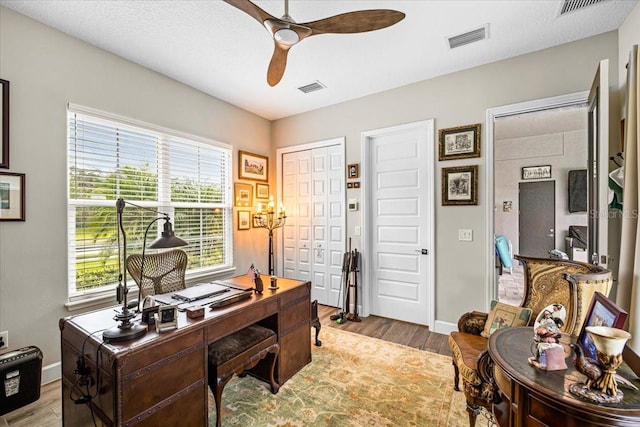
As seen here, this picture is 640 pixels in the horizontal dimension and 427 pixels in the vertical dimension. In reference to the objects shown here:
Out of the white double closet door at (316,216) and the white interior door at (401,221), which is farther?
the white double closet door at (316,216)

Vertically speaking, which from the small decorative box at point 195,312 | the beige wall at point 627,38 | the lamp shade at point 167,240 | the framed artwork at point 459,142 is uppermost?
the beige wall at point 627,38

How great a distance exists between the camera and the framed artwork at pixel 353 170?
378 centimetres

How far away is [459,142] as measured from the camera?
3.09 m

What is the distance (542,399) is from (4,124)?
357cm

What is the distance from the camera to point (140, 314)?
1685 millimetres

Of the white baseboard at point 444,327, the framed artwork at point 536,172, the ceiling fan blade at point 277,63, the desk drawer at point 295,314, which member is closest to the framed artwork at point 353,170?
the ceiling fan blade at point 277,63

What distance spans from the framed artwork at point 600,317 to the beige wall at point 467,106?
1913 millimetres

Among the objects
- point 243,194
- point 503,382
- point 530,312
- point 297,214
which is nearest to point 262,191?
point 243,194

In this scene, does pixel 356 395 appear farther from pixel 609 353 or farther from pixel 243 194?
pixel 243 194

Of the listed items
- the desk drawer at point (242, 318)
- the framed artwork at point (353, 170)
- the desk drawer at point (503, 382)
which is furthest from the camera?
the framed artwork at point (353, 170)

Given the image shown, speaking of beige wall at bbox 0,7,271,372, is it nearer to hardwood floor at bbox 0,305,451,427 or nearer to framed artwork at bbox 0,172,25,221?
framed artwork at bbox 0,172,25,221

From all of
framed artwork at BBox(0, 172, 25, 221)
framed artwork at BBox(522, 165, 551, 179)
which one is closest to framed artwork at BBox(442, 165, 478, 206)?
framed artwork at BBox(0, 172, 25, 221)

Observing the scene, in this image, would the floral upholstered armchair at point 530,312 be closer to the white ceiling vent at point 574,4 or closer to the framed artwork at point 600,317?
the framed artwork at point 600,317

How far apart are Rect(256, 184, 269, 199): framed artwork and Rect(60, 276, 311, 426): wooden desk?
8.43 ft
